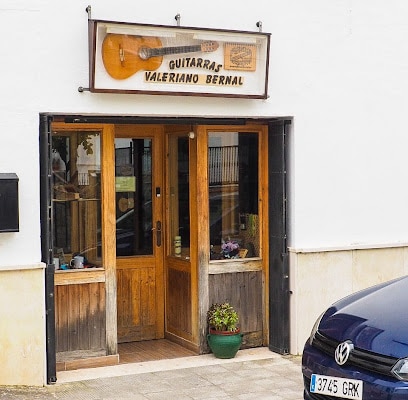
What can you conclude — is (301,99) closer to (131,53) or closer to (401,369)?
(131,53)

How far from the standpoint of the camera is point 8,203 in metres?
7.53

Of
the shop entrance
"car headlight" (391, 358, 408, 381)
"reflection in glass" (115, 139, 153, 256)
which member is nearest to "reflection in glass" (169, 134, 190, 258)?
the shop entrance

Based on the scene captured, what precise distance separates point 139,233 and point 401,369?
4.71m

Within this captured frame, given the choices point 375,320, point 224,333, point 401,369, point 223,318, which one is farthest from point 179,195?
point 401,369

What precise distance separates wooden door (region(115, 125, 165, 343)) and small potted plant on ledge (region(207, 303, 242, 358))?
102cm

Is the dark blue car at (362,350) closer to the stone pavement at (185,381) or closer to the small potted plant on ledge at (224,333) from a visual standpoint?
the stone pavement at (185,381)

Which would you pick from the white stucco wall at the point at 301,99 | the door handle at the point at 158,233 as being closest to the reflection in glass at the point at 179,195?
the door handle at the point at 158,233

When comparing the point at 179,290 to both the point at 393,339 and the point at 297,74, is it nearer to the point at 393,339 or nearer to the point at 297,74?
the point at 297,74

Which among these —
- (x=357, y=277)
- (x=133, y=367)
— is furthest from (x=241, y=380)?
(x=357, y=277)

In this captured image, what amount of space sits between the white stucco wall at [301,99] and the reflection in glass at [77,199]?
2.29 feet

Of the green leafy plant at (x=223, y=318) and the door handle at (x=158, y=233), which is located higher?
the door handle at (x=158, y=233)

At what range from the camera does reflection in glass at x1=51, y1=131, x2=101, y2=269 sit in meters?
8.55

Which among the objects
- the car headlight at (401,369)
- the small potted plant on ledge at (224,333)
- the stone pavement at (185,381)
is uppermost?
the car headlight at (401,369)

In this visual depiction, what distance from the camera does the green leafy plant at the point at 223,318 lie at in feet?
28.8
